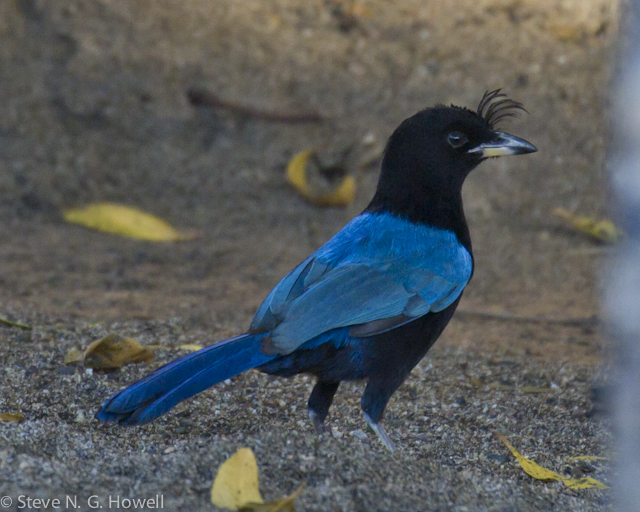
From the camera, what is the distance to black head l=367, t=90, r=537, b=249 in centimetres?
328

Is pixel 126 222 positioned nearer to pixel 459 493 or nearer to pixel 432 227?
pixel 432 227

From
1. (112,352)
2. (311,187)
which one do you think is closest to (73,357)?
(112,352)

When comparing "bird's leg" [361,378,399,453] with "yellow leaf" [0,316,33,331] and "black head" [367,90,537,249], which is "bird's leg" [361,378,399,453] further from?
"yellow leaf" [0,316,33,331]

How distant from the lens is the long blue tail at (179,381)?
8.68 feet

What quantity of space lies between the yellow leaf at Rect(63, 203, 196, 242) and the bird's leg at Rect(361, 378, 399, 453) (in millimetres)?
3134

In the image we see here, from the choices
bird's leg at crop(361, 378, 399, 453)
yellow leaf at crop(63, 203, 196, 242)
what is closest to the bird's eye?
bird's leg at crop(361, 378, 399, 453)

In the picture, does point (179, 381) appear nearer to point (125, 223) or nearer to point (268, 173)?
point (125, 223)

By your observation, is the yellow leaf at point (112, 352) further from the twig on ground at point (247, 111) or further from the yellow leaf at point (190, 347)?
the twig on ground at point (247, 111)

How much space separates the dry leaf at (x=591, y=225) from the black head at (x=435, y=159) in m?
2.51

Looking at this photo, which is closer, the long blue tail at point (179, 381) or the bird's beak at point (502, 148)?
the long blue tail at point (179, 381)

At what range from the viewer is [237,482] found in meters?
2.22

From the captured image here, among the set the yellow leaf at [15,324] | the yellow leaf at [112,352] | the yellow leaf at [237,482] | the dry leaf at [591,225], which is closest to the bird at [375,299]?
the yellow leaf at [237,482]

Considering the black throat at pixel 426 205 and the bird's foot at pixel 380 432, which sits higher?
the black throat at pixel 426 205

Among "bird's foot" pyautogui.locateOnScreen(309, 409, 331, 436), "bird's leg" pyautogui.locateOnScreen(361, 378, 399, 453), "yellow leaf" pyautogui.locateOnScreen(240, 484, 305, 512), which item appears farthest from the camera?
"bird's foot" pyautogui.locateOnScreen(309, 409, 331, 436)
